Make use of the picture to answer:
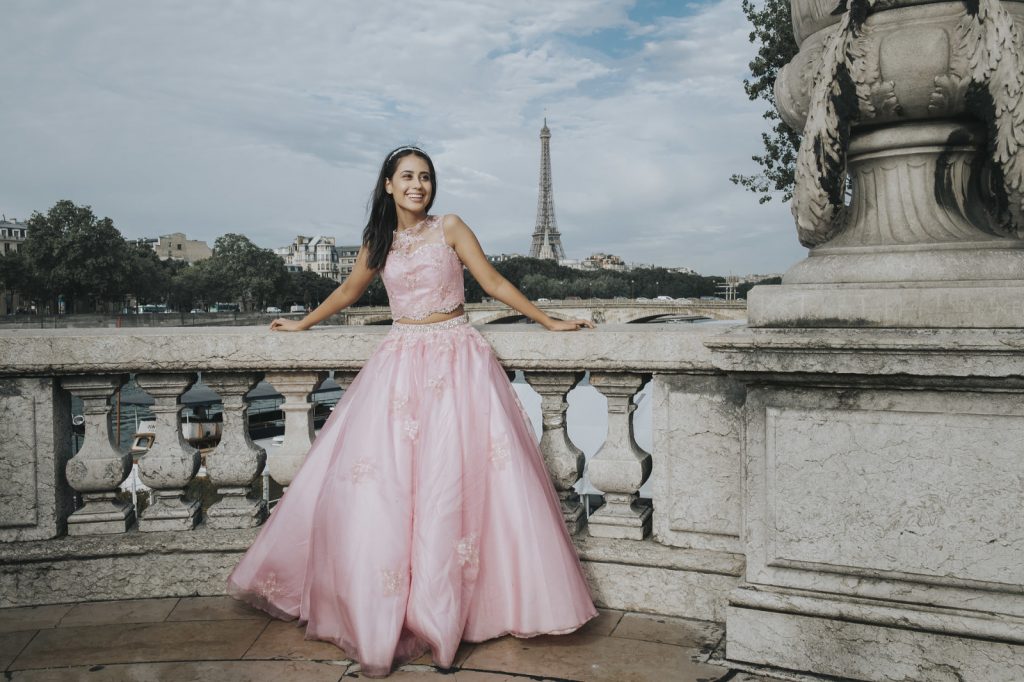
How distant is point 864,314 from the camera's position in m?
2.31

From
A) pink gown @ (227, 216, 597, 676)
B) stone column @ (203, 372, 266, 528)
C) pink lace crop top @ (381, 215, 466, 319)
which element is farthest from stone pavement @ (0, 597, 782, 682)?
pink lace crop top @ (381, 215, 466, 319)

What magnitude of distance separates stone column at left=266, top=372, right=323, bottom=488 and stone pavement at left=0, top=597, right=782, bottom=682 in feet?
1.72

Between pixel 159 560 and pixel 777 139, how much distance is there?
1416cm

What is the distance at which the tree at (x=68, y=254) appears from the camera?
198ft

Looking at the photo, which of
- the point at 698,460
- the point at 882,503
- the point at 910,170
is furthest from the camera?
the point at 698,460

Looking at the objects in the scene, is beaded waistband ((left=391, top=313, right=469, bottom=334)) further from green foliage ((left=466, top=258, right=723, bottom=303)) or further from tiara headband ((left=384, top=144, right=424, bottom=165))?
green foliage ((left=466, top=258, right=723, bottom=303))

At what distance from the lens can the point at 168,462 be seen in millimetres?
3131

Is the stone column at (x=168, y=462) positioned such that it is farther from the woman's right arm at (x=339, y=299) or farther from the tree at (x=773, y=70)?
the tree at (x=773, y=70)

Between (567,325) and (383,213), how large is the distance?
873 mm

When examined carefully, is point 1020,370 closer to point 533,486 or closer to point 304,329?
point 533,486

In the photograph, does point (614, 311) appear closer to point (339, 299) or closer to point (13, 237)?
point (339, 299)

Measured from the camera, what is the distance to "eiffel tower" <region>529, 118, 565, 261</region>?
105688 mm

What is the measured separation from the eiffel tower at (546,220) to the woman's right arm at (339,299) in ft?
343

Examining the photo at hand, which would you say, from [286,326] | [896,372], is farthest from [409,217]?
[896,372]
